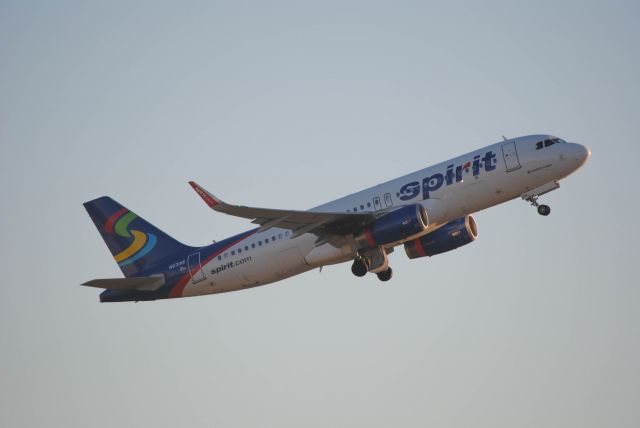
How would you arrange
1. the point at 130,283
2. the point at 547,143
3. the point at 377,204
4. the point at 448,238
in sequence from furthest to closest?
the point at 130,283
the point at 448,238
the point at 377,204
the point at 547,143

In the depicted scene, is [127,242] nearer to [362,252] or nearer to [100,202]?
[100,202]

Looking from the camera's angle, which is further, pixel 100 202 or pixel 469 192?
pixel 100 202

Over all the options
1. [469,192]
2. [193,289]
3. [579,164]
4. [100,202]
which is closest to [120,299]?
[193,289]

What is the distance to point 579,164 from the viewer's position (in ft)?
152

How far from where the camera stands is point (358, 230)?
48312mm

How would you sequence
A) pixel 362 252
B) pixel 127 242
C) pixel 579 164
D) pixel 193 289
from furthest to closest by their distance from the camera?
pixel 127 242, pixel 193 289, pixel 362 252, pixel 579 164

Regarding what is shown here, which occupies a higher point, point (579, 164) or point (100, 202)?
point (100, 202)

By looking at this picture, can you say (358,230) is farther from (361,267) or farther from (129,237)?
(129,237)

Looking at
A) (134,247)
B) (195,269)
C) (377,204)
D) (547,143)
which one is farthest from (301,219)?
(134,247)

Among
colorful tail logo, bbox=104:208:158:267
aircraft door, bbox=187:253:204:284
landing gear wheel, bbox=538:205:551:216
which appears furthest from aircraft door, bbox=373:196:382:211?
colorful tail logo, bbox=104:208:158:267

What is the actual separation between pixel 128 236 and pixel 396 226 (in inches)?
692

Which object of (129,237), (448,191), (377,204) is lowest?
(448,191)

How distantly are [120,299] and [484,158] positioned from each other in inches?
808

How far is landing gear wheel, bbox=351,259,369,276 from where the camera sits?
4981 centimetres
